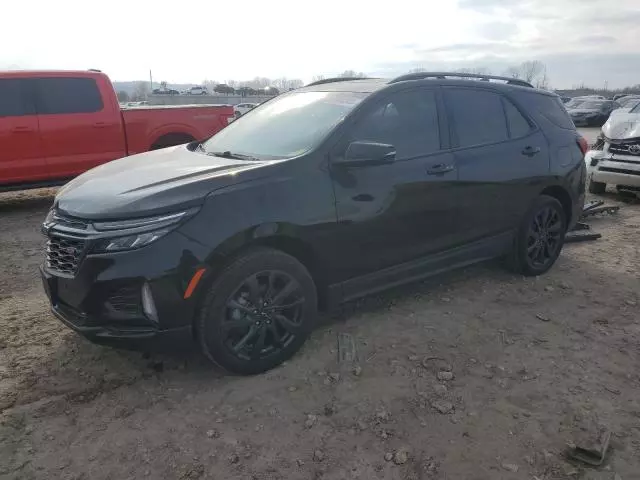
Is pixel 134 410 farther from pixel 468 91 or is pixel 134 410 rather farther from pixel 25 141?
pixel 25 141

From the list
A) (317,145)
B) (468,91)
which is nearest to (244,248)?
(317,145)

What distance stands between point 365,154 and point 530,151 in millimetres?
2075

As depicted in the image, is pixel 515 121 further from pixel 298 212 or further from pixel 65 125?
pixel 65 125

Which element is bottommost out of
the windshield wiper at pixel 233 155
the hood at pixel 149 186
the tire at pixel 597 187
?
the tire at pixel 597 187

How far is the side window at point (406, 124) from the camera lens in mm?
3754

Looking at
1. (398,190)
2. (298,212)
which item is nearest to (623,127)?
(398,190)

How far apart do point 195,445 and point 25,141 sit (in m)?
6.42

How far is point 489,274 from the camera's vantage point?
512cm

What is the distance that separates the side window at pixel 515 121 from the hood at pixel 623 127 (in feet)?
15.5

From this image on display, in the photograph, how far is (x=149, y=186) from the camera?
3.14 m

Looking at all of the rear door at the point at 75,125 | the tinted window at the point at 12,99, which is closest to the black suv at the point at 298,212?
the rear door at the point at 75,125

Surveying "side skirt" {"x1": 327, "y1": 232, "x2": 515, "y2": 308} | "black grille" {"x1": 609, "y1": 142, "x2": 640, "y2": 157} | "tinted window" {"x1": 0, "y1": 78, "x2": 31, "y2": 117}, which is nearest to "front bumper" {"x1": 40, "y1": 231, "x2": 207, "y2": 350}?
"side skirt" {"x1": 327, "y1": 232, "x2": 515, "y2": 308}

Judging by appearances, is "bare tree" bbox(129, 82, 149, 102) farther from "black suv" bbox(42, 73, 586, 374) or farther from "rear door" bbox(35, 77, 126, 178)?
"black suv" bbox(42, 73, 586, 374)

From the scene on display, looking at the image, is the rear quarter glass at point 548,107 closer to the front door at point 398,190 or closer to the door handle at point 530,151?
the door handle at point 530,151
